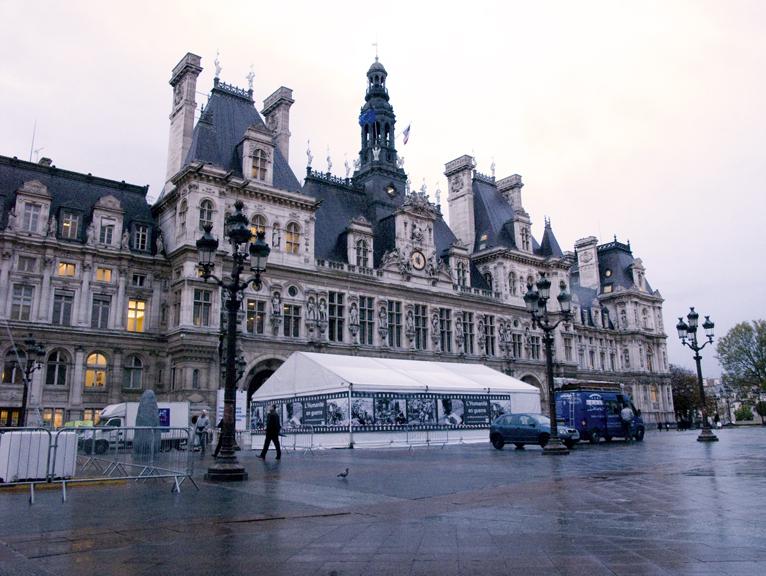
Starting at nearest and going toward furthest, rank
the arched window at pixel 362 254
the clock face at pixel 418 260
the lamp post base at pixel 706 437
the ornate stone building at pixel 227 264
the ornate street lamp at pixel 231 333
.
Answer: the ornate street lamp at pixel 231 333
the lamp post base at pixel 706 437
the ornate stone building at pixel 227 264
the arched window at pixel 362 254
the clock face at pixel 418 260

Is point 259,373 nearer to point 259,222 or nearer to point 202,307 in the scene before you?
point 202,307

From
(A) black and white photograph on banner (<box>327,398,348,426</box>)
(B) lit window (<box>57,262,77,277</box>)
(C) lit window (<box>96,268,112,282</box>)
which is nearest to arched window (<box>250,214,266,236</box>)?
(C) lit window (<box>96,268,112,282</box>)

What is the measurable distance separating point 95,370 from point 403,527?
103 ft

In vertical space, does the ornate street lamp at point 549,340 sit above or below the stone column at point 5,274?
below

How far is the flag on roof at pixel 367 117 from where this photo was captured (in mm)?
53250

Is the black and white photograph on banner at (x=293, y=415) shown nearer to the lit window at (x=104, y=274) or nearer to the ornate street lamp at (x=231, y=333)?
the lit window at (x=104, y=274)

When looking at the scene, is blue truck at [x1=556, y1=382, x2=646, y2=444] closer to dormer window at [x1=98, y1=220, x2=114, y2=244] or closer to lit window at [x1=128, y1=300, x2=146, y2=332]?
lit window at [x1=128, y1=300, x2=146, y2=332]

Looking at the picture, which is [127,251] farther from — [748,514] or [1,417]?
[748,514]

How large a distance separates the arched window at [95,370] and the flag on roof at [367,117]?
30050 mm

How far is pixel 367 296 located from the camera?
44.3m

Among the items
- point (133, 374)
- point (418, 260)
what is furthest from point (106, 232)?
point (418, 260)

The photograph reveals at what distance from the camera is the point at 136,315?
36938mm

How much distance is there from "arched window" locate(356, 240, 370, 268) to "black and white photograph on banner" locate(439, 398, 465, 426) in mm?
15232

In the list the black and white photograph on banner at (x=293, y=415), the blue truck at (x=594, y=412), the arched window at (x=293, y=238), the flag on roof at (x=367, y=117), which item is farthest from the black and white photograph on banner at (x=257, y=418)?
the flag on roof at (x=367, y=117)
